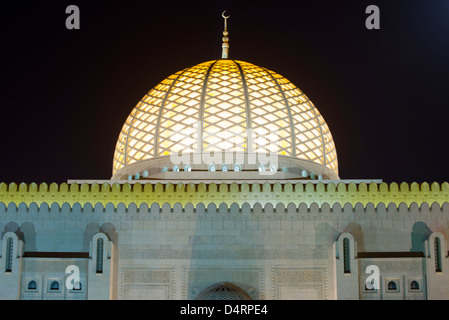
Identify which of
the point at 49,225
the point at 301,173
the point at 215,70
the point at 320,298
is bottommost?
the point at 320,298

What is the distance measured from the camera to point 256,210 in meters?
16.1

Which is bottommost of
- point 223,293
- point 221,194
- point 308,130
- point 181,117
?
point 223,293

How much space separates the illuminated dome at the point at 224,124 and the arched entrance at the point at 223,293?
4604mm

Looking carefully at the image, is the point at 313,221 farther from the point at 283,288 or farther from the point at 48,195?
the point at 48,195

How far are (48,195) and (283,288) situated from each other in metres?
5.34

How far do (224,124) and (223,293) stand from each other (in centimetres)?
573

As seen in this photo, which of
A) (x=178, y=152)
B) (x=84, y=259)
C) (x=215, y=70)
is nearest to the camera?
(x=84, y=259)

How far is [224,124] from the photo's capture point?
804 inches
